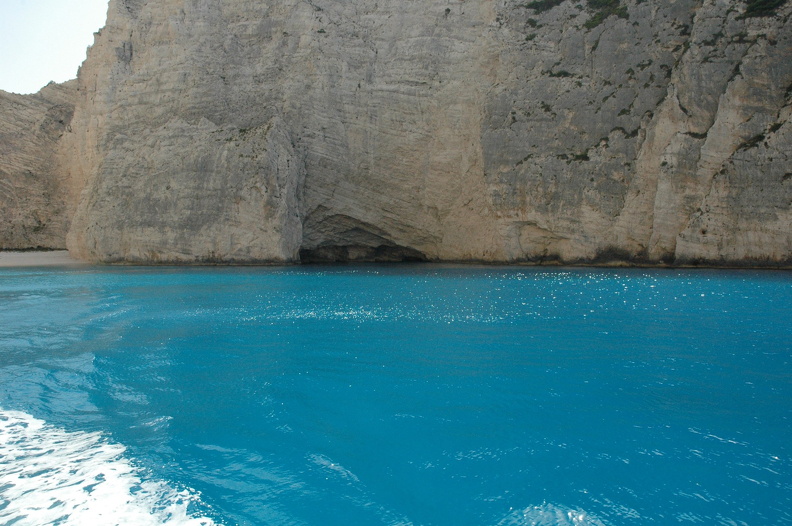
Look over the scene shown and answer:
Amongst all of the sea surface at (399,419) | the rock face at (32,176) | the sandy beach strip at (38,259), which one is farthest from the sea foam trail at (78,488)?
the rock face at (32,176)

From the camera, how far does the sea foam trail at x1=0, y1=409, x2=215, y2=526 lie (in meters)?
4.23

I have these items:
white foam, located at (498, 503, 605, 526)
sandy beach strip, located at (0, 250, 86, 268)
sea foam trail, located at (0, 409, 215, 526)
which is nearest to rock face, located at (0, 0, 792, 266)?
sandy beach strip, located at (0, 250, 86, 268)

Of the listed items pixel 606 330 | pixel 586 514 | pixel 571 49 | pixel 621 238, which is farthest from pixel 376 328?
pixel 571 49

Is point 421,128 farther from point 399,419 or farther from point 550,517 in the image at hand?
point 550,517

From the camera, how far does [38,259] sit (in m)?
38.4

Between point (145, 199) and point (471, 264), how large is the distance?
67.2 feet

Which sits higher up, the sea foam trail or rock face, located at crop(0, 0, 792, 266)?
rock face, located at crop(0, 0, 792, 266)

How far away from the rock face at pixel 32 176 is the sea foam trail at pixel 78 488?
4677 centimetres

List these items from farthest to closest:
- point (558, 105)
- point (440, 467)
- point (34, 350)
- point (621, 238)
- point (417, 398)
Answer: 1. point (558, 105)
2. point (621, 238)
3. point (34, 350)
4. point (417, 398)
5. point (440, 467)

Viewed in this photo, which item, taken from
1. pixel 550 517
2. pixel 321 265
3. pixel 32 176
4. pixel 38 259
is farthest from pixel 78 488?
pixel 32 176

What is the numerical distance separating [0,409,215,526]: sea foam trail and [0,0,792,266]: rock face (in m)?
26.3

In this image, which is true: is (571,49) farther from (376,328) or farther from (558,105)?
(376,328)

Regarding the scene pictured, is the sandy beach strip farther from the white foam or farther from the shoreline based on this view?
the white foam

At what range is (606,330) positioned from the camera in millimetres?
11531
